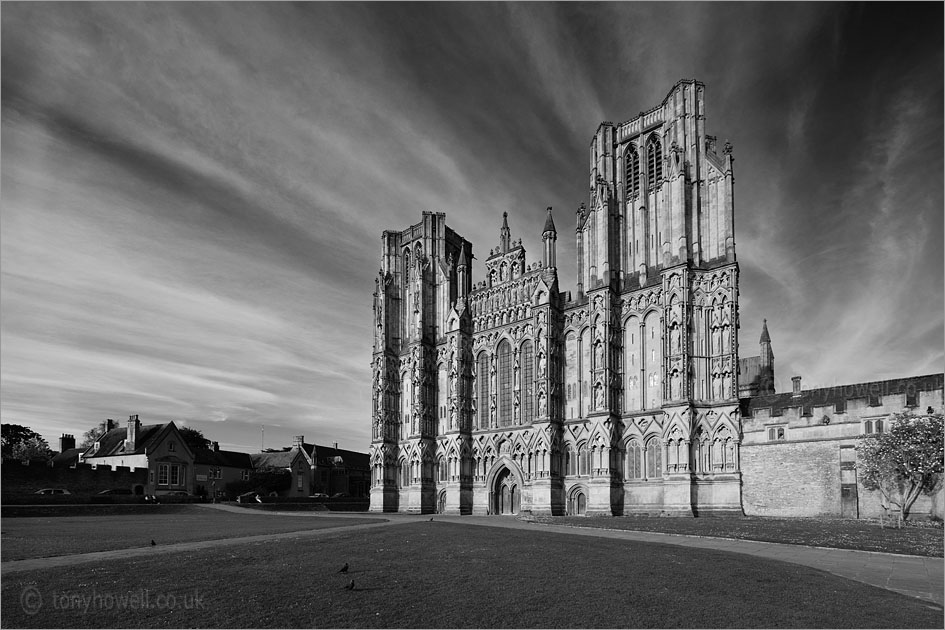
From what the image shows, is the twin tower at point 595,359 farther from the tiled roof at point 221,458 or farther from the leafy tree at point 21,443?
the leafy tree at point 21,443

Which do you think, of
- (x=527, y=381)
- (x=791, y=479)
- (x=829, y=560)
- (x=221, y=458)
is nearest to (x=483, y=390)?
(x=527, y=381)

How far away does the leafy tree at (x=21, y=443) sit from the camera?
94.2 meters

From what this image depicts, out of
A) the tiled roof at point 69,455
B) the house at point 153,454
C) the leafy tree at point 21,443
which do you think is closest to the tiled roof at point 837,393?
the house at point 153,454

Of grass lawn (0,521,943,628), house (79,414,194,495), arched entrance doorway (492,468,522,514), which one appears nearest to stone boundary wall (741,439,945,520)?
arched entrance doorway (492,468,522,514)

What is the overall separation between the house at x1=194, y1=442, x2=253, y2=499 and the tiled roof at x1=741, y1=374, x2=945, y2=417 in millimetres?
64330

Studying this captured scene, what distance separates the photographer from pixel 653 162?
200 ft

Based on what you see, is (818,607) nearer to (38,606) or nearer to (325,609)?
(325,609)

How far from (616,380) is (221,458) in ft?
204

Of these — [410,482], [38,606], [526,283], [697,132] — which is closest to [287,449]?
[410,482]

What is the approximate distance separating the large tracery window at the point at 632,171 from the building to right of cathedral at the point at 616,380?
175 mm

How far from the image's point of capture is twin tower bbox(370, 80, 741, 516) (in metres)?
52.6

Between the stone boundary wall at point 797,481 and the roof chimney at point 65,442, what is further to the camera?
the roof chimney at point 65,442

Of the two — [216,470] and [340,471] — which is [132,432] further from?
[340,471]

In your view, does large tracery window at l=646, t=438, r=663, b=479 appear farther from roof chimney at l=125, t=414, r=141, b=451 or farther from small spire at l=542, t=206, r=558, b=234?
roof chimney at l=125, t=414, r=141, b=451
